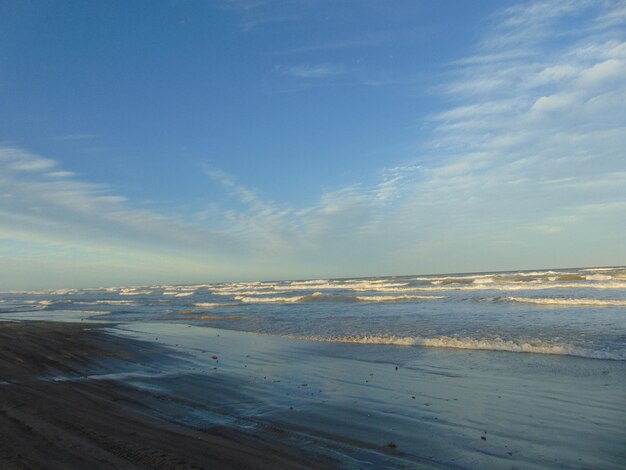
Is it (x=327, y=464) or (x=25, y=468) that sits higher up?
(x=25, y=468)

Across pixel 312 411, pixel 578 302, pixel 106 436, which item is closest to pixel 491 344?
pixel 312 411

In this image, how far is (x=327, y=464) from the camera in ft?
16.2

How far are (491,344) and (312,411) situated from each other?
28.4 feet

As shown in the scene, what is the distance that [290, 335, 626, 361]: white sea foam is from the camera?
37.8ft

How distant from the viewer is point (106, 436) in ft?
17.8

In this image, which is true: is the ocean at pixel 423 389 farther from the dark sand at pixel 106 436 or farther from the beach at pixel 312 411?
the dark sand at pixel 106 436

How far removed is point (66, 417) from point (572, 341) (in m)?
13.8

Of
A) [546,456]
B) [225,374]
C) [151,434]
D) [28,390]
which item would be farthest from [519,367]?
[28,390]

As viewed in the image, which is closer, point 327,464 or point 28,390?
point 327,464

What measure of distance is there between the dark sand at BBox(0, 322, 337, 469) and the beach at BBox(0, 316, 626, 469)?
0.08 ft

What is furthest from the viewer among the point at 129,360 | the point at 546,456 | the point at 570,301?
the point at 570,301

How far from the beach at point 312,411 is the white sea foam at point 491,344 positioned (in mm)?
715

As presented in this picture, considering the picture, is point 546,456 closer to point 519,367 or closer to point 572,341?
point 519,367

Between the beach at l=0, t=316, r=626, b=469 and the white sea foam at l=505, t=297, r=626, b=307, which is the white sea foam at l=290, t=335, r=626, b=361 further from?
the white sea foam at l=505, t=297, r=626, b=307
